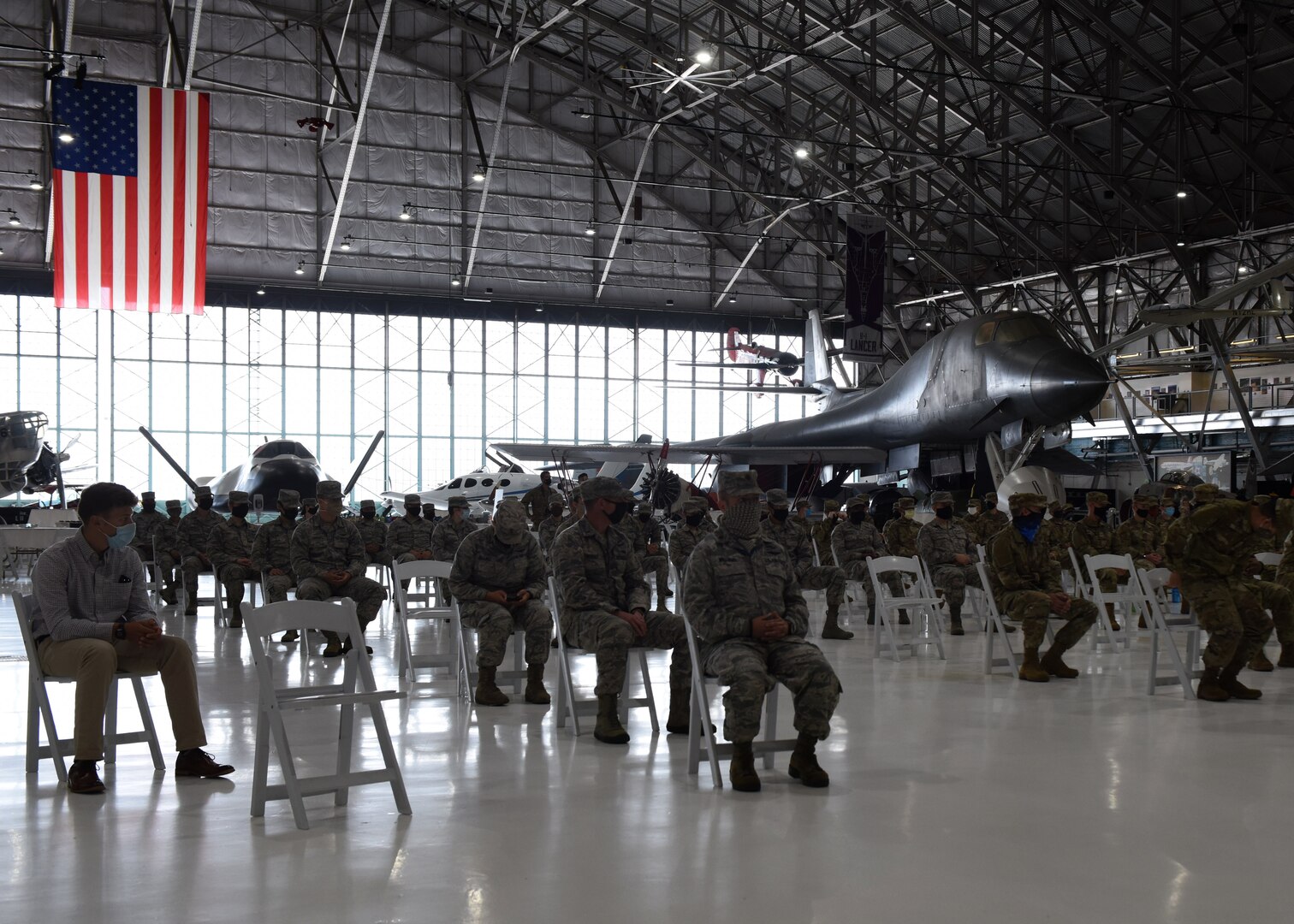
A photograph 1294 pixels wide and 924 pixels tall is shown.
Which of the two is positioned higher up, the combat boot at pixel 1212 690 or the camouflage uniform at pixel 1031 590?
the camouflage uniform at pixel 1031 590

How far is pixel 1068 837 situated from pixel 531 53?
2520cm

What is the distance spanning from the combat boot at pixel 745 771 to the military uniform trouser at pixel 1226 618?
3.33 m

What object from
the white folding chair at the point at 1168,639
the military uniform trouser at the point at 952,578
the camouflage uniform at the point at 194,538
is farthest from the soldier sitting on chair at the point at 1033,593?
the camouflage uniform at the point at 194,538

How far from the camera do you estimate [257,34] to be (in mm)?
26562

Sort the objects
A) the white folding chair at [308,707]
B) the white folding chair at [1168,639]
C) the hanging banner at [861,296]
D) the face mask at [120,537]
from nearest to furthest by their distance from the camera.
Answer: the white folding chair at [308,707] < the face mask at [120,537] < the white folding chair at [1168,639] < the hanging banner at [861,296]

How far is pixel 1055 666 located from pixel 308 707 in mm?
5196

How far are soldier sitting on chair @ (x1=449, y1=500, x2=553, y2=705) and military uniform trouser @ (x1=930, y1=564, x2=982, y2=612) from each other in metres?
4.33

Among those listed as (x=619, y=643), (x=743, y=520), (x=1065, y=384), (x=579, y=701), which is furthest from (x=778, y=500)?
(x=1065, y=384)

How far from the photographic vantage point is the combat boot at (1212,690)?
255 inches

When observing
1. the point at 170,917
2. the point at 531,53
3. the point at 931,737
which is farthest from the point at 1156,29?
the point at 170,917

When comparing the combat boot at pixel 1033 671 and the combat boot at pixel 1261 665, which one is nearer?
the combat boot at pixel 1033 671

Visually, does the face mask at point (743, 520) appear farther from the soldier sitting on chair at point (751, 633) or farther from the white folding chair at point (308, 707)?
the white folding chair at point (308, 707)

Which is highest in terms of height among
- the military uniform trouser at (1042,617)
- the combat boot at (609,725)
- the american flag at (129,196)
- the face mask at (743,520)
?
the american flag at (129,196)

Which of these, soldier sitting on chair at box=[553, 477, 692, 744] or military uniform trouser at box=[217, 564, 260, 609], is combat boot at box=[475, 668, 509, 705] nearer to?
soldier sitting on chair at box=[553, 477, 692, 744]
